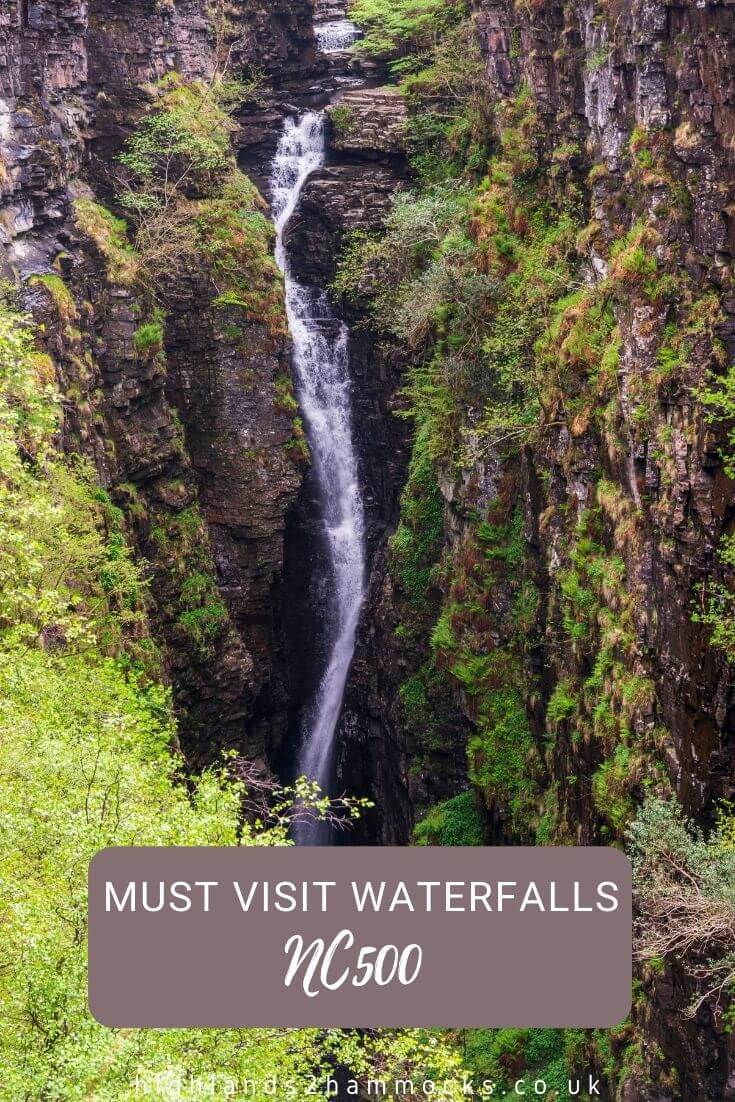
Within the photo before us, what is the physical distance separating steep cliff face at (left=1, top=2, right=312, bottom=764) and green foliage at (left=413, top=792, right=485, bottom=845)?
26.3ft

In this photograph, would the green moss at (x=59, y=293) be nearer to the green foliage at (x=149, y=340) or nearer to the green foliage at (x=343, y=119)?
the green foliage at (x=149, y=340)

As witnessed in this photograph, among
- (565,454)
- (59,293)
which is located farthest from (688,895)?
(59,293)

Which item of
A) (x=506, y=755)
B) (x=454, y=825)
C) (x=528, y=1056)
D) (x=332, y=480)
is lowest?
(x=528, y=1056)

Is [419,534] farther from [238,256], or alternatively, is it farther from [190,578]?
[238,256]

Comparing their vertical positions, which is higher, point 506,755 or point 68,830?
point 68,830

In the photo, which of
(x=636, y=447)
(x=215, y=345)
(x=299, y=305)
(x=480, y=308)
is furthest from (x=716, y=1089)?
(x=299, y=305)

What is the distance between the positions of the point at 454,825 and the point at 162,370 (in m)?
15.7

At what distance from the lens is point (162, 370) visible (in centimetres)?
3262

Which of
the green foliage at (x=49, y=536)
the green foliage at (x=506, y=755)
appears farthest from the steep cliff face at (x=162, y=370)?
the green foliage at (x=506, y=755)

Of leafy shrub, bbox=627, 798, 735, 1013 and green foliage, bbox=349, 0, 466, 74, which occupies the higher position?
green foliage, bbox=349, 0, 466, 74

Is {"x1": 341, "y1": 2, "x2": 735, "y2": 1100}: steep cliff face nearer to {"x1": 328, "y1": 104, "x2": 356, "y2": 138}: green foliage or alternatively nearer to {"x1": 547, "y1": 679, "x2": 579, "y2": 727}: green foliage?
{"x1": 547, "y1": 679, "x2": 579, "y2": 727}: green foliage

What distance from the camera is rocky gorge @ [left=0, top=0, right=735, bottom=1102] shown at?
59.2ft

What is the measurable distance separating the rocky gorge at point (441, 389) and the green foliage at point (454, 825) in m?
0.10

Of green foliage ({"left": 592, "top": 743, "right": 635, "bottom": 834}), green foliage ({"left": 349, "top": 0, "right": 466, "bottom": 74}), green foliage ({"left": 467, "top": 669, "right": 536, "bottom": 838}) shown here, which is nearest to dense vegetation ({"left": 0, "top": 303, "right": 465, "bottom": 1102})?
green foliage ({"left": 592, "top": 743, "right": 635, "bottom": 834})
